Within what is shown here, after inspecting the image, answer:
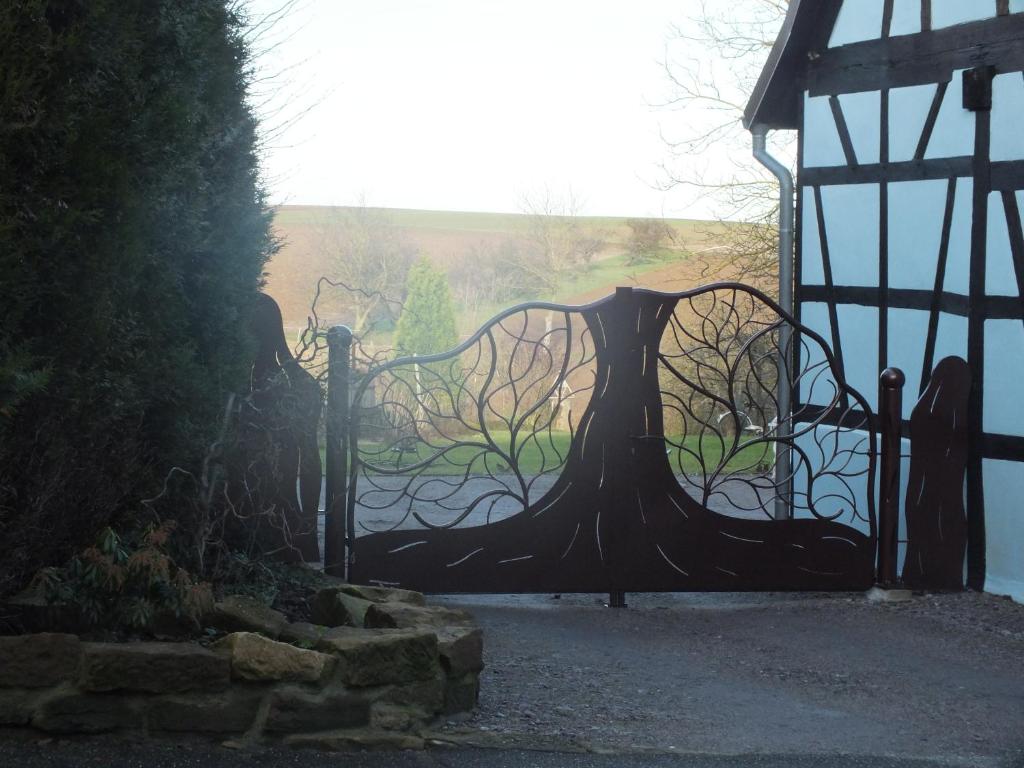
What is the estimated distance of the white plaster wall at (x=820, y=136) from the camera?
29.1ft

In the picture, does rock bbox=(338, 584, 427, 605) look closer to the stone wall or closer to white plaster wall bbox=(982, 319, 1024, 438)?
the stone wall

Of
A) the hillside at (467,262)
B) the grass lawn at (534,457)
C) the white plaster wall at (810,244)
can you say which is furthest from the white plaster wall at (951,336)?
the hillside at (467,262)

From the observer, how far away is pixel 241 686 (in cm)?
386

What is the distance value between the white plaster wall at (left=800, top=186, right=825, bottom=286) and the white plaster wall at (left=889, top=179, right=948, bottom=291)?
0.88 metres

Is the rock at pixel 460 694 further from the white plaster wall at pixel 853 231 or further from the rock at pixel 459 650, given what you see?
the white plaster wall at pixel 853 231

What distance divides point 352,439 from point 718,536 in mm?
2110

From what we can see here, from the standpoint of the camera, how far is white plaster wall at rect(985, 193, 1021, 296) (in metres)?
7.02

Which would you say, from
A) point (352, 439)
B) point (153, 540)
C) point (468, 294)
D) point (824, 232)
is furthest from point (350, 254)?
point (153, 540)

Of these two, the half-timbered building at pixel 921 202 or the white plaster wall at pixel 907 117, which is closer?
the half-timbered building at pixel 921 202

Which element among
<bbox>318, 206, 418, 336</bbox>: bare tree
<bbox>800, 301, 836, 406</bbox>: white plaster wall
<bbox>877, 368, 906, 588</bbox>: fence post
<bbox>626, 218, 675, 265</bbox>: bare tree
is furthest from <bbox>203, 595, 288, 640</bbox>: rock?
<bbox>626, 218, 675, 265</bbox>: bare tree

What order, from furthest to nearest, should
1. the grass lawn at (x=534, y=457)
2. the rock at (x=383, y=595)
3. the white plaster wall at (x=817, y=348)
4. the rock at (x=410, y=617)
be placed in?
1. the grass lawn at (x=534, y=457)
2. the white plaster wall at (x=817, y=348)
3. the rock at (x=383, y=595)
4. the rock at (x=410, y=617)

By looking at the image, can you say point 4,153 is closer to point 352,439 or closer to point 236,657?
point 236,657

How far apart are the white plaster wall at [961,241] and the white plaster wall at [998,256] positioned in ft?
0.49

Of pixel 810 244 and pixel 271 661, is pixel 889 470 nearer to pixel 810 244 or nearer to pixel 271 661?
pixel 810 244
